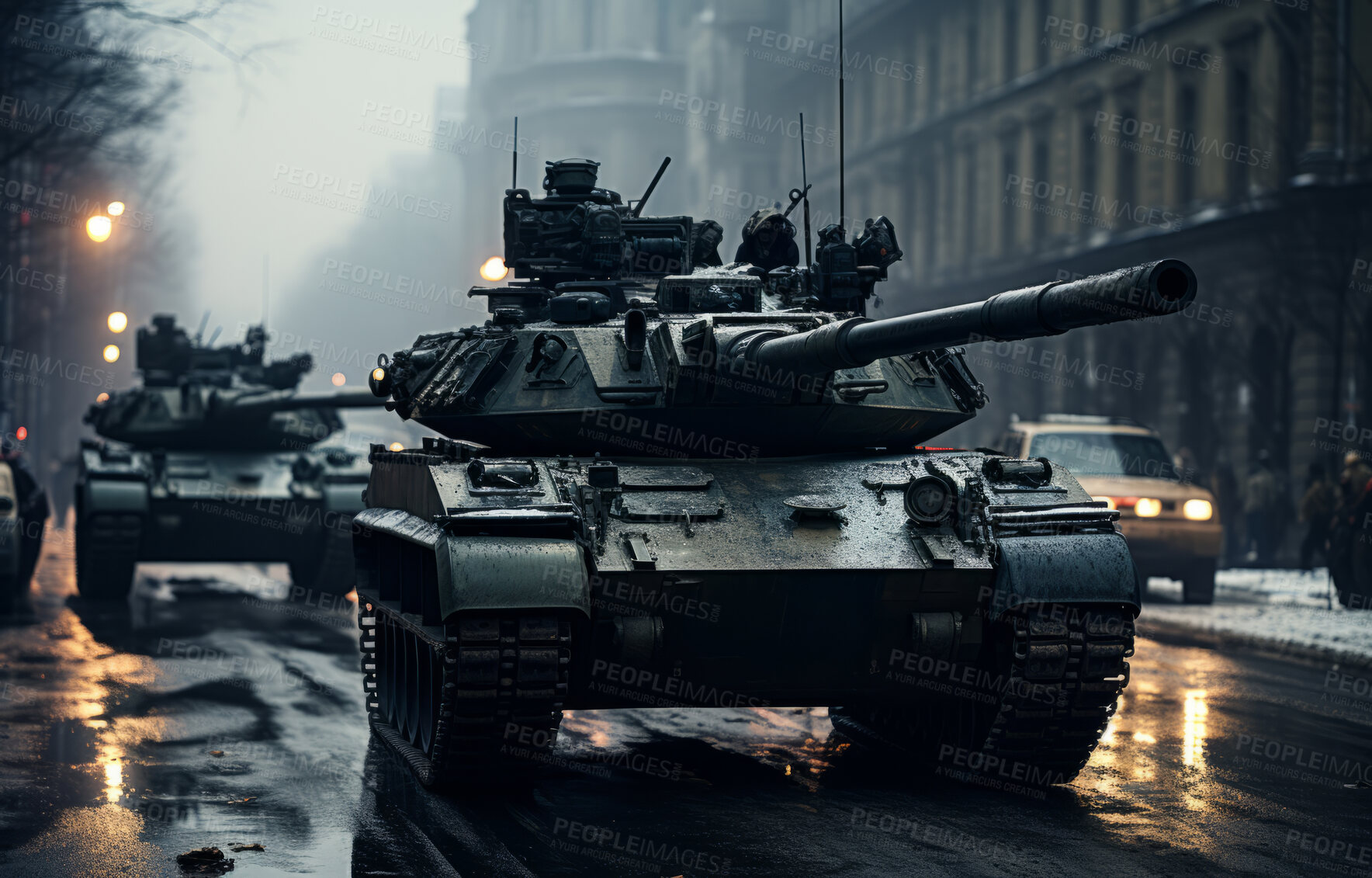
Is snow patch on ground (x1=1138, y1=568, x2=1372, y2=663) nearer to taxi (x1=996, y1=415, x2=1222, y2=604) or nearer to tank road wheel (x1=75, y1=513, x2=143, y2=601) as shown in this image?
taxi (x1=996, y1=415, x2=1222, y2=604)

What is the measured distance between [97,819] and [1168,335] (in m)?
27.7

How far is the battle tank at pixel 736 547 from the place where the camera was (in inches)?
305

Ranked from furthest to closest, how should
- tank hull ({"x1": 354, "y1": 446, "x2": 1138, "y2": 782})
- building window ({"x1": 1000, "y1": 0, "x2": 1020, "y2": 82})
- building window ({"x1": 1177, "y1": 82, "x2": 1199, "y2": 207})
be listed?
1. building window ({"x1": 1000, "y1": 0, "x2": 1020, "y2": 82})
2. building window ({"x1": 1177, "y1": 82, "x2": 1199, "y2": 207})
3. tank hull ({"x1": 354, "y1": 446, "x2": 1138, "y2": 782})

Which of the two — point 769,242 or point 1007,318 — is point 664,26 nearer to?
point 769,242

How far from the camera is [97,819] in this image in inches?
308

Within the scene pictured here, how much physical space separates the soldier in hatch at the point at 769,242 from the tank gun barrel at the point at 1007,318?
3.01m

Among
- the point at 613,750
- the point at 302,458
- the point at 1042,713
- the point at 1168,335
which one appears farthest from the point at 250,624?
the point at 1168,335

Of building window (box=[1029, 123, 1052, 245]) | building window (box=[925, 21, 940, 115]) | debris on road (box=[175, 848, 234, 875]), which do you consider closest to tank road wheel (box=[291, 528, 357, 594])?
debris on road (box=[175, 848, 234, 875])

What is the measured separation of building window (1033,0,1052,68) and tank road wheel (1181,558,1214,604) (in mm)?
25597

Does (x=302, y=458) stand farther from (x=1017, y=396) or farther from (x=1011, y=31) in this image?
(x=1011, y=31)

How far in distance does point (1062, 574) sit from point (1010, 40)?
1537 inches

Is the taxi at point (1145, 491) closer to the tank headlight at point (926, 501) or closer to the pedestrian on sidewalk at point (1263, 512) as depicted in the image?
the pedestrian on sidewalk at point (1263, 512)

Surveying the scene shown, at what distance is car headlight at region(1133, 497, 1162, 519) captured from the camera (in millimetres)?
18281

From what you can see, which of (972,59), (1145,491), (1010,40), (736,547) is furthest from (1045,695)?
(972,59)
